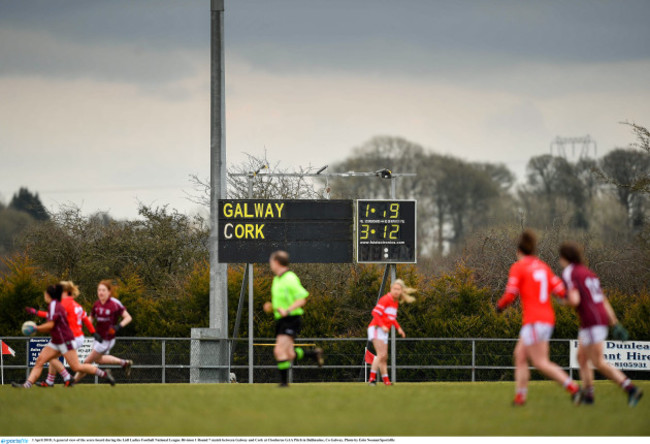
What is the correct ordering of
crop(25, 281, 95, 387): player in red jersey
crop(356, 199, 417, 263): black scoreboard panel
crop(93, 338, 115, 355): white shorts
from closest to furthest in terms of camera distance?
crop(25, 281, 95, 387): player in red jersey → crop(93, 338, 115, 355): white shorts → crop(356, 199, 417, 263): black scoreboard panel

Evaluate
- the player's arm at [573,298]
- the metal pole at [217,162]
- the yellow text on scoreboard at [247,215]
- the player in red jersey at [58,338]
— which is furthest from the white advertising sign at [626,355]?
the player's arm at [573,298]

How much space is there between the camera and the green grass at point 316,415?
9.34m

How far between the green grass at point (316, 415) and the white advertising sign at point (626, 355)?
1448cm

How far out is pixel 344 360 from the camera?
29.7 meters

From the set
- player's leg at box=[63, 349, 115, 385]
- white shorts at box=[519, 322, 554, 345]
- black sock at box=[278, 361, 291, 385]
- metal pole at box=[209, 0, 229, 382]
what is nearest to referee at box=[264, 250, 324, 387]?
black sock at box=[278, 361, 291, 385]

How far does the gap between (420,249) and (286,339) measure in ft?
171

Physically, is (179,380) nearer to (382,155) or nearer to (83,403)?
(83,403)

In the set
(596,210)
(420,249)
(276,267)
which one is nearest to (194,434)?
(276,267)

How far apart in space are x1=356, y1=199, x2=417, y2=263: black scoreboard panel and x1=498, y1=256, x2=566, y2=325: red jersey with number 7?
560 inches

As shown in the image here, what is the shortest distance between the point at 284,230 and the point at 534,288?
47.9 feet

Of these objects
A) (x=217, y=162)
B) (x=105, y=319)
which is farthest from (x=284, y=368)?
(x=217, y=162)

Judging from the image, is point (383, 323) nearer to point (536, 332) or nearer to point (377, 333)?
point (377, 333)

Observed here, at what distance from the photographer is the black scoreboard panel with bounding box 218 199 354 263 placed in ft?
83.7

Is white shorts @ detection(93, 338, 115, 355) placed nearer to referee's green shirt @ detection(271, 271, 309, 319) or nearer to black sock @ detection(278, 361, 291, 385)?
black sock @ detection(278, 361, 291, 385)
